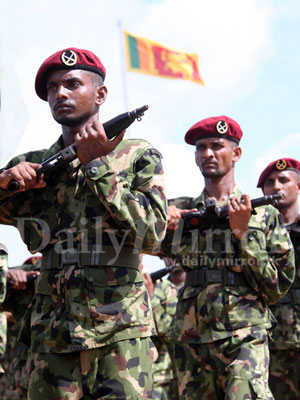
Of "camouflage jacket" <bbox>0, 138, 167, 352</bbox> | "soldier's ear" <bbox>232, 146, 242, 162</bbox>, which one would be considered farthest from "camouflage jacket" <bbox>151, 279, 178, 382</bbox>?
"camouflage jacket" <bbox>0, 138, 167, 352</bbox>

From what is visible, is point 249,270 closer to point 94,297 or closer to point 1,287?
point 94,297

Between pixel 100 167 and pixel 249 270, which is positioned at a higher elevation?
pixel 100 167

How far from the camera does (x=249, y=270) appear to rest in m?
5.55

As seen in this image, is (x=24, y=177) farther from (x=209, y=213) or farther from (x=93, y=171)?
(x=209, y=213)

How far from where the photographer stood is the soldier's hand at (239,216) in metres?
5.61

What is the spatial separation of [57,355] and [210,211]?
2.62 meters

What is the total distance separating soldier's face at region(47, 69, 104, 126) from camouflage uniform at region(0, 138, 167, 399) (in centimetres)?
Answer: 30

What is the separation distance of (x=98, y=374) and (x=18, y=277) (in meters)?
5.70

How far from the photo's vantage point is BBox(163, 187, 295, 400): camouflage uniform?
527 centimetres

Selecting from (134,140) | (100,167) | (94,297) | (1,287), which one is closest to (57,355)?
(94,297)

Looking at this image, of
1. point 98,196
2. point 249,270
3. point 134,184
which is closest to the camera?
point 98,196

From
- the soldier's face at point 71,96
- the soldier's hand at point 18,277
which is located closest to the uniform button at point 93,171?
the soldier's face at point 71,96

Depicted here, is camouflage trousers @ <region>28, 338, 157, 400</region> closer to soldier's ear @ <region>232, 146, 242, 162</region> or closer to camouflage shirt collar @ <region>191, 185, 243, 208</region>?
camouflage shirt collar @ <region>191, 185, 243, 208</region>

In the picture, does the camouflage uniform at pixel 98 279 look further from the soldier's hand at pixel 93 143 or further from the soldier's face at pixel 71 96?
the soldier's face at pixel 71 96
